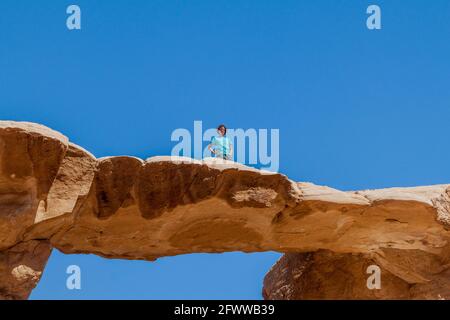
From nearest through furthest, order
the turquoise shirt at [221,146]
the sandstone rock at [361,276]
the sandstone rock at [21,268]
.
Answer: the sandstone rock at [21,268], the sandstone rock at [361,276], the turquoise shirt at [221,146]

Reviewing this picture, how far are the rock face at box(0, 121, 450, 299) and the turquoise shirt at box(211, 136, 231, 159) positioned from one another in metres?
1.07

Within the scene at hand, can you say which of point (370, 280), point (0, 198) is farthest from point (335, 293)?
point (0, 198)

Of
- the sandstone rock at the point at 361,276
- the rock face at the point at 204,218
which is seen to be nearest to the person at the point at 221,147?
the rock face at the point at 204,218

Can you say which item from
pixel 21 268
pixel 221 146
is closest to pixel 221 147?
pixel 221 146

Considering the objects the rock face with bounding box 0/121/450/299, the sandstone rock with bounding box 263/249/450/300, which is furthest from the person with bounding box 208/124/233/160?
the sandstone rock with bounding box 263/249/450/300

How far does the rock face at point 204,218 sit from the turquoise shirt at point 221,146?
107 centimetres

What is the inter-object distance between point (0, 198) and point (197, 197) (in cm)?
168

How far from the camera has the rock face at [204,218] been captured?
6031 millimetres

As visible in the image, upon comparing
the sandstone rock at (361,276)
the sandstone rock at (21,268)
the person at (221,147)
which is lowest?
the sandstone rock at (361,276)

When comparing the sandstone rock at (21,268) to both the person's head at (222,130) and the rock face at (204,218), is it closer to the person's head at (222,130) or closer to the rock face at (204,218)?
the rock face at (204,218)

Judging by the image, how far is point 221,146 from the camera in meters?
8.07

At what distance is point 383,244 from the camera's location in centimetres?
788

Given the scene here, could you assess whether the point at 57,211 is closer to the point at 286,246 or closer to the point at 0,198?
the point at 0,198

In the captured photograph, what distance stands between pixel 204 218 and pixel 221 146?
4.32ft
